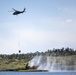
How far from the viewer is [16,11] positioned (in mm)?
78000

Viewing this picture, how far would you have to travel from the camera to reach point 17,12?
78125 millimetres

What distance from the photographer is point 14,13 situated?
78.1 metres

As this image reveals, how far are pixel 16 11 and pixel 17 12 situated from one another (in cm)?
39

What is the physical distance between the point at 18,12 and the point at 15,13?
891mm

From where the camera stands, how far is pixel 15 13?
3071 inches

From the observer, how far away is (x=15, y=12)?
77.9 meters

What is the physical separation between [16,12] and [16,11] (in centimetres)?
27

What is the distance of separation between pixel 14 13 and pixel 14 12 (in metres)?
0.29

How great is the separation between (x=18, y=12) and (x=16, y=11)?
0.65 metres

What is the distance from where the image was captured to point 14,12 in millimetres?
77938

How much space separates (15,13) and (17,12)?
61 cm

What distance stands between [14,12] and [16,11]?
1.97 feet

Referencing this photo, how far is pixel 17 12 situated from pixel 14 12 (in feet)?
2.66

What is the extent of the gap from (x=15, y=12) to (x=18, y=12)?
888 mm
